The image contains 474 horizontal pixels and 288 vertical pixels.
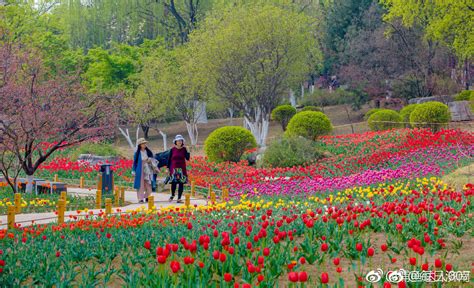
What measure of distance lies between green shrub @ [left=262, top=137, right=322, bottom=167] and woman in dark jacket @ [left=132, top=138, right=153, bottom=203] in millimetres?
7377

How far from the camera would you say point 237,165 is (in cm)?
2327

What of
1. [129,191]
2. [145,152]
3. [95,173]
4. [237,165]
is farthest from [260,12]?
[145,152]

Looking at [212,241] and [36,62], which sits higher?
[36,62]

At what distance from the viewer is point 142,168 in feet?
49.2

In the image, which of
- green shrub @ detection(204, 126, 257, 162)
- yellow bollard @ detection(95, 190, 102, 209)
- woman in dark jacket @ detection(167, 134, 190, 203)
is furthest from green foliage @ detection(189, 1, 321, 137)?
yellow bollard @ detection(95, 190, 102, 209)

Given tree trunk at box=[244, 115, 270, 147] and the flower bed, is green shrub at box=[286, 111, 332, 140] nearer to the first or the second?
tree trunk at box=[244, 115, 270, 147]

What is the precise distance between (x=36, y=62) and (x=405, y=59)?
28110mm

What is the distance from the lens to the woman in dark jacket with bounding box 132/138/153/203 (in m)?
14.9

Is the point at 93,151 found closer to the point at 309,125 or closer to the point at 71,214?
the point at 309,125

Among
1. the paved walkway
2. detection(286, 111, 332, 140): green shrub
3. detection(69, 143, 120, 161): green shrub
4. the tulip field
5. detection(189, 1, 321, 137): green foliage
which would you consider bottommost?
the paved walkway

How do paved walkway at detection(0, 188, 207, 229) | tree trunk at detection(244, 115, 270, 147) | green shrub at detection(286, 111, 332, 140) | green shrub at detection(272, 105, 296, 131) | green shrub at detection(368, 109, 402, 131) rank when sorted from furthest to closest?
1. green shrub at detection(272, 105, 296, 131)
2. green shrub at detection(368, 109, 402, 131)
3. tree trunk at detection(244, 115, 270, 147)
4. green shrub at detection(286, 111, 332, 140)
5. paved walkway at detection(0, 188, 207, 229)

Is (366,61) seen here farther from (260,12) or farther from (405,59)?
(260,12)

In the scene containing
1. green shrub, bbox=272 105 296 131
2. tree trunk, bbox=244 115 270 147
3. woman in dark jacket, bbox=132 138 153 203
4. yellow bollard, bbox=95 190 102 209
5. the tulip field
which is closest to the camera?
the tulip field

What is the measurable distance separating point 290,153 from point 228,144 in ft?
12.0
